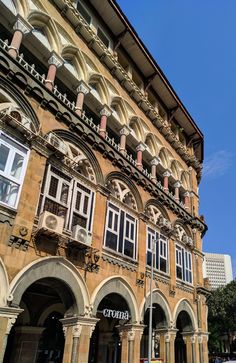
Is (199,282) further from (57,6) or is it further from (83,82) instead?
(57,6)

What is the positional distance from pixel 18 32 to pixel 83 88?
4.27 metres

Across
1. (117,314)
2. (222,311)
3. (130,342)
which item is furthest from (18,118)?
(222,311)

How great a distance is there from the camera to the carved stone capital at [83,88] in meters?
16.9

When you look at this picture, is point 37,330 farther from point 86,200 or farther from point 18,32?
point 18,32

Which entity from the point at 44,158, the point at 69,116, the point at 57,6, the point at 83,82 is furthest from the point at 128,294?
the point at 57,6

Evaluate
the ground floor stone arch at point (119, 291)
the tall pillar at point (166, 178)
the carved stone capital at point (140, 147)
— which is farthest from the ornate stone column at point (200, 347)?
the carved stone capital at point (140, 147)

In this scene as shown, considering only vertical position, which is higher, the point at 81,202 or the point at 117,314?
the point at 81,202

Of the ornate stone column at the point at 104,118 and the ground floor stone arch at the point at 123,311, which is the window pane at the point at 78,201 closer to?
the ground floor stone arch at the point at 123,311

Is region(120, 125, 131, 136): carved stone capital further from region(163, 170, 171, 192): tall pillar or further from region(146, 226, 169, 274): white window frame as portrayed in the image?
region(146, 226, 169, 274): white window frame

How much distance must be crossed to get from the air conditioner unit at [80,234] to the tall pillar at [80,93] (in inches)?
251

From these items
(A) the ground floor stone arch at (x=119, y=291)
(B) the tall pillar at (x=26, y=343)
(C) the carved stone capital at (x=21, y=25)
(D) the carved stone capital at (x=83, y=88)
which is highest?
(C) the carved stone capital at (x=21, y=25)

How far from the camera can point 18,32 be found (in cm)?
1405

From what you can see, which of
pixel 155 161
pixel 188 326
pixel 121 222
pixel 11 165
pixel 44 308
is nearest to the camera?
pixel 11 165

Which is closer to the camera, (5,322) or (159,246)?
(5,322)
